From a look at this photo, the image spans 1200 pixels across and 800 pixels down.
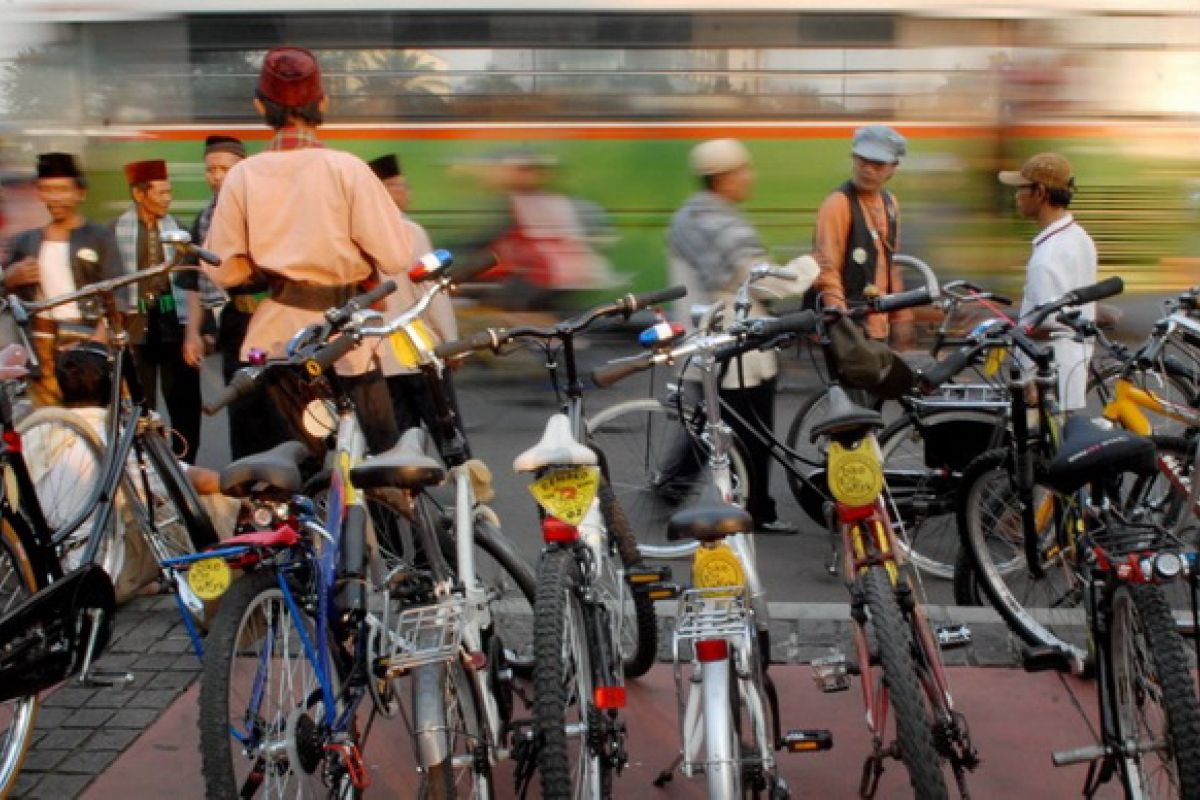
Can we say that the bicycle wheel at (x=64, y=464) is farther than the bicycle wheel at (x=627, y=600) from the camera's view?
Yes

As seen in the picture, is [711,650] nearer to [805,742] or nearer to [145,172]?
[805,742]

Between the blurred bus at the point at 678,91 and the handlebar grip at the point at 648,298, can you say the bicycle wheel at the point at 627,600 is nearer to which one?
the handlebar grip at the point at 648,298

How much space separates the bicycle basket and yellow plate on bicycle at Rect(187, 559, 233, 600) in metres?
0.42

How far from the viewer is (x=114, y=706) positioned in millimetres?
4734

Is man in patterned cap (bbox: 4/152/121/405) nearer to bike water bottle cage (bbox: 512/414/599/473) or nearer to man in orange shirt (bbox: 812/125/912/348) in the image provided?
man in orange shirt (bbox: 812/125/912/348)

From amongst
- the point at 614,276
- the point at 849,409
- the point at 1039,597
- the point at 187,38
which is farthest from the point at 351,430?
the point at 187,38

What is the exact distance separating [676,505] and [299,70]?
2.49m

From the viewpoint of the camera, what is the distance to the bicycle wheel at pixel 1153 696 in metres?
3.19

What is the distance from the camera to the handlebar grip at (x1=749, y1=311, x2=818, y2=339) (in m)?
4.11

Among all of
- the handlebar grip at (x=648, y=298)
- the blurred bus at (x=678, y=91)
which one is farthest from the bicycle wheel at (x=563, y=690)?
the blurred bus at (x=678, y=91)

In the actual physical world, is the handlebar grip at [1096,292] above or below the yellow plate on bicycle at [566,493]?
above

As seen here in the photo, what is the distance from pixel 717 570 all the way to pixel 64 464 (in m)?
3.08

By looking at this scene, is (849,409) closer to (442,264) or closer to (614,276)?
(442,264)

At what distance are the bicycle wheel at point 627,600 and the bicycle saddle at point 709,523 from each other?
55 centimetres
